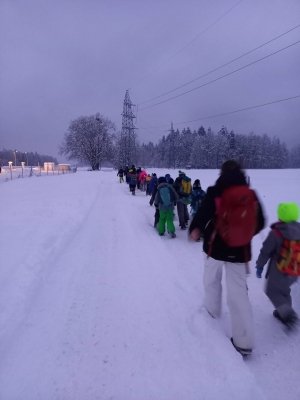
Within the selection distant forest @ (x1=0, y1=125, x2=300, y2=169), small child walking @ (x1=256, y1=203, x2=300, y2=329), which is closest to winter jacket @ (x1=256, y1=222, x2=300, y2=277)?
small child walking @ (x1=256, y1=203, x2=300, y2=329)

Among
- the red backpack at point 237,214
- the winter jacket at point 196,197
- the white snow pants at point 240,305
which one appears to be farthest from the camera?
the winter jacket at point 196,197

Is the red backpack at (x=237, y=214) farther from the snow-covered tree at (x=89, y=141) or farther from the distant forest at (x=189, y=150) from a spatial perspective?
the snow-covered tree at (x=89, y=141)

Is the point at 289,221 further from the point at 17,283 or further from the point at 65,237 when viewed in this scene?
the point at 65,237

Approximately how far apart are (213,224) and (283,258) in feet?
3.56

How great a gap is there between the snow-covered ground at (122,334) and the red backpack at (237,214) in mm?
1351

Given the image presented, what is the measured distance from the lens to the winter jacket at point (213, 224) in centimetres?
323

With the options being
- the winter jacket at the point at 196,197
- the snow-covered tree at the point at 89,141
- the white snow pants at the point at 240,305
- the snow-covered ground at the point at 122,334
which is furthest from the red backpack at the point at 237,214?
the snow-covered tree at the point at 89,141

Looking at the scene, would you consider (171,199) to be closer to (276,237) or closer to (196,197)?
(196,197)

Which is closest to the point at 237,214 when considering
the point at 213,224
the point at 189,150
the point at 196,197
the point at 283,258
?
the point at 213,224

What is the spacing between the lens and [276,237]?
3.77m

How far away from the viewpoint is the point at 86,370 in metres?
3.08

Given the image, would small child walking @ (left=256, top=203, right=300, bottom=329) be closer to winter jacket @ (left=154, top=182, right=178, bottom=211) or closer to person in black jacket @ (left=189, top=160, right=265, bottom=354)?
person in black jacket @ (left=189, top=160, right=265, bottom=354)

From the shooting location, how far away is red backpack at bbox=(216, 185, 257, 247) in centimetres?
308

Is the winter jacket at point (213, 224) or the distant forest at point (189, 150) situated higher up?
the distant forest at point (189, 150)
